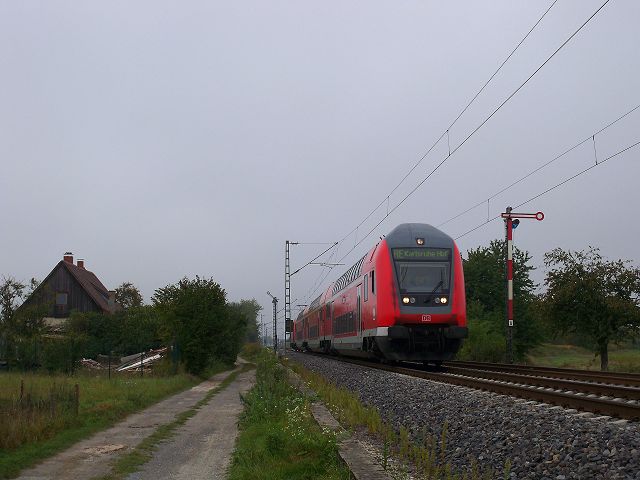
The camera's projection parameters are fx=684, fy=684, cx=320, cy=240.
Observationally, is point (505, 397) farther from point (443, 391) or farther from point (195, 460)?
point (195, 460)

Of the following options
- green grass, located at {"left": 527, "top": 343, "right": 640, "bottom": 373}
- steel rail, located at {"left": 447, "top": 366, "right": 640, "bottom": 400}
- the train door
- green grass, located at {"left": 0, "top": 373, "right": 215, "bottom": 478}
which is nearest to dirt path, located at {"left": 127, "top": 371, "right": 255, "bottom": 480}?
green grass, located at {"left": 0, "top": 373, "right": 215, "bottom": 478}

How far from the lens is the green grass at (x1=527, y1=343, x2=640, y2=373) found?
35250 mm

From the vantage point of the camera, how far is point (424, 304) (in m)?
19.3

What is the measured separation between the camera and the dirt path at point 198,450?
8.83 meters

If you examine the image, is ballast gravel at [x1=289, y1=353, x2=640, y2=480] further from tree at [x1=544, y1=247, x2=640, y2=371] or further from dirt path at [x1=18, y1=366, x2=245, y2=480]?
tree at [x1=544, y1=247, x2=640, y2=371]

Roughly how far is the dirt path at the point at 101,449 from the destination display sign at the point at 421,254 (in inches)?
290

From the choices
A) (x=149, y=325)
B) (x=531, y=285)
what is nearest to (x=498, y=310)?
(x=531, y=285)

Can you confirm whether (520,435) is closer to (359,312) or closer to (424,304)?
(424,304)

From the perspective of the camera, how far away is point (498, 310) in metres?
65.9

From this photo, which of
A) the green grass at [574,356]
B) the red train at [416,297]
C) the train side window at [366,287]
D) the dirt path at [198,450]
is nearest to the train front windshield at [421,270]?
the red train at [416,297]

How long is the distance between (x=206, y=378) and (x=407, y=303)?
14660 millimetres

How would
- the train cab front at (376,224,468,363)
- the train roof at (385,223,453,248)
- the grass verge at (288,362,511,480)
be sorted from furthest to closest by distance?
the train roof at (385,223,453,248)
the train cab front at (376,224,468,363)
the grass verge at (288,362,511,480)

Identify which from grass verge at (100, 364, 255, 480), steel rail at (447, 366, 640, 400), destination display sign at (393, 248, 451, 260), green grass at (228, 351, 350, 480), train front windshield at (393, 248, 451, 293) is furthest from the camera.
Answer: destination display sign at (393, 248, 451, 260)

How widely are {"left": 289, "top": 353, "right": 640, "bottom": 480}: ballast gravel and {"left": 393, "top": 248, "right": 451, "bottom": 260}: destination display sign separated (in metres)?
7.64
